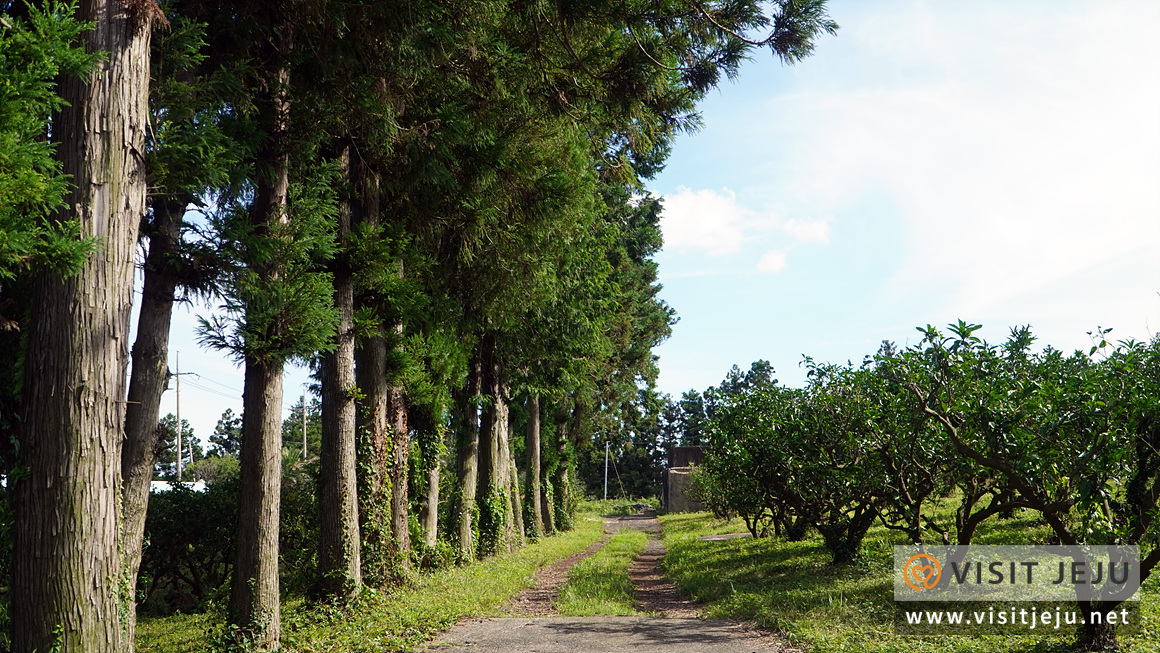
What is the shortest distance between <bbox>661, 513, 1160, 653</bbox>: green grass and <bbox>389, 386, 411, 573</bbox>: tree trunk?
16.6 feet

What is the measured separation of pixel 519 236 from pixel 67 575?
811 centimetres

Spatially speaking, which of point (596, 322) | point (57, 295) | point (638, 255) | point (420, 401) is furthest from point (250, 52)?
point (638, 255)

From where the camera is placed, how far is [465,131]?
33.6 feet

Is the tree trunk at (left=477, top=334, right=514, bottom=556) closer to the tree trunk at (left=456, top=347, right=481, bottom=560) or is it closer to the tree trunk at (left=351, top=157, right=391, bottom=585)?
the tree trunk at (left=456, top=347, right=481, bottom=560)

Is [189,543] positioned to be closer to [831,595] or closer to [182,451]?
[831,595]

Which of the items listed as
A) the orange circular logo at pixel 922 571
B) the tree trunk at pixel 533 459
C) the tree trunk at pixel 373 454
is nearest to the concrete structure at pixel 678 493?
the tree trunk at pixel 533 459

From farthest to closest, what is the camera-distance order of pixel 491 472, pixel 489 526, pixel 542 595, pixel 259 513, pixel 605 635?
pixel 491 472 → pixel 489 526 → pixel 542 595 → pixel 605 635 → pixel 259 513

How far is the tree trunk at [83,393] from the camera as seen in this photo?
554cm

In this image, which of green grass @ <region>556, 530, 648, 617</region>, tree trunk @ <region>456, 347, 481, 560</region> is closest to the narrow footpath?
green grass @ <region>556, 530, 648, 617</region>

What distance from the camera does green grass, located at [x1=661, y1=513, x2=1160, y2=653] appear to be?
770cm

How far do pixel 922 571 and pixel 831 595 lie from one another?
1.46 meters

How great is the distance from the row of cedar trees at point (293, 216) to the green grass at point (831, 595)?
18.5ft

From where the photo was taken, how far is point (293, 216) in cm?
885

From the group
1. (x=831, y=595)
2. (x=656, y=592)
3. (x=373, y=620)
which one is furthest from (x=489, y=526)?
(x=831, y=595)
